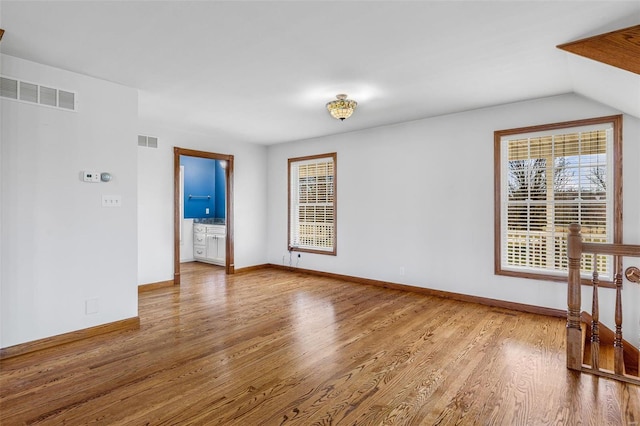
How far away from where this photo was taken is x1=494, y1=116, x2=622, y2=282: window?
359 cm

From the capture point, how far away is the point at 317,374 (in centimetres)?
249

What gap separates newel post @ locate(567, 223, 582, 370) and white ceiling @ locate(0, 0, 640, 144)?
1373 mm

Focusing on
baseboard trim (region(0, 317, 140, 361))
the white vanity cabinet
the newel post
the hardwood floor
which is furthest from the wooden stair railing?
the white vanity cabinet

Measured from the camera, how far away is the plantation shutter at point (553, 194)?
143 inches

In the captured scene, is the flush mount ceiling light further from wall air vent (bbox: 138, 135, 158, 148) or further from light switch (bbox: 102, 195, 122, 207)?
wall air vent (bbox: 138, 135, 158, 148)

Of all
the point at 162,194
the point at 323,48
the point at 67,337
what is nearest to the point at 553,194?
the point at 323,48

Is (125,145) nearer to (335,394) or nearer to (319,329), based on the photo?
(319,329)

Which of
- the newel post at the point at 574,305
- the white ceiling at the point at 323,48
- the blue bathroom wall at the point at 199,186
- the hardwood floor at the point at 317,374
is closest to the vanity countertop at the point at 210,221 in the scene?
the blue bathroom wall at the point at 199,186

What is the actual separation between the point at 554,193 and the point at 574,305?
184cm

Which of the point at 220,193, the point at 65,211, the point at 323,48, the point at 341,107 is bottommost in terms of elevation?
the point at 65,211

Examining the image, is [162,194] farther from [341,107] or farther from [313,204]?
[341,107]

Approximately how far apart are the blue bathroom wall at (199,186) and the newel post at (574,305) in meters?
7.12

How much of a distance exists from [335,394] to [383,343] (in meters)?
0.98

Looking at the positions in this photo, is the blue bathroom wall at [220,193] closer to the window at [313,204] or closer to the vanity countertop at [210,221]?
the vanity countertop at [210,221]
